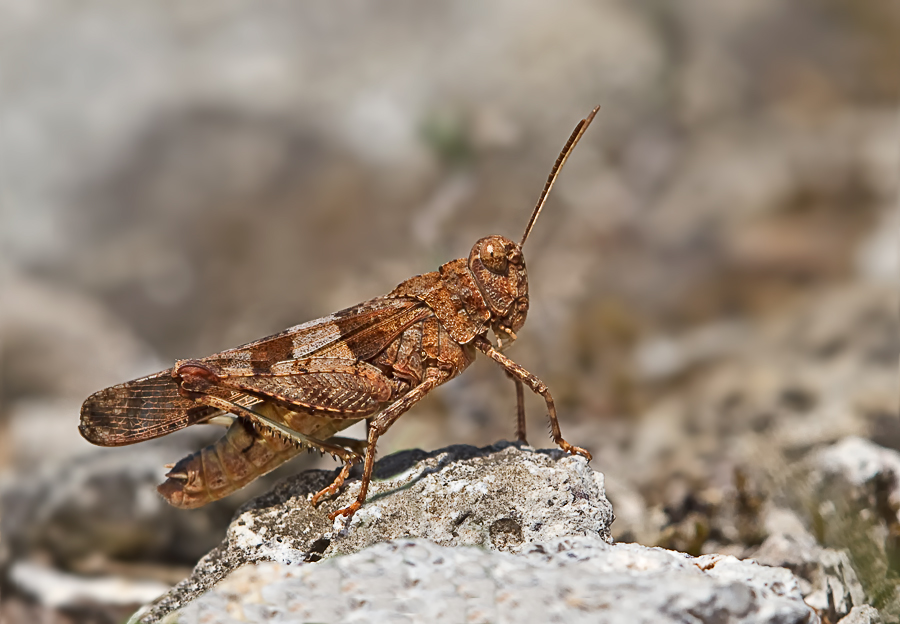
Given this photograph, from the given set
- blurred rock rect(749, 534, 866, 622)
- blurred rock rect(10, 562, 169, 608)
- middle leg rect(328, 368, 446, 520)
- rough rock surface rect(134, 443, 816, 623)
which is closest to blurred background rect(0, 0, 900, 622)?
blurred rock rect(10, 562, 169, 608)

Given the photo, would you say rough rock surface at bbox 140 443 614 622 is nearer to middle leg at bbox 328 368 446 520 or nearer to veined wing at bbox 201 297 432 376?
middle leg at bbox 328 368 446 520

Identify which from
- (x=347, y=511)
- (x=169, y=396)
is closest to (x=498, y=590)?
(x=347, y=511)

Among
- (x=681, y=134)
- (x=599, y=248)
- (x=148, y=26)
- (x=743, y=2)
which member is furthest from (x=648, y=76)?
(x=148, y=26)

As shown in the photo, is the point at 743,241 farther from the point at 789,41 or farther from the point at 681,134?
the point at 789,41

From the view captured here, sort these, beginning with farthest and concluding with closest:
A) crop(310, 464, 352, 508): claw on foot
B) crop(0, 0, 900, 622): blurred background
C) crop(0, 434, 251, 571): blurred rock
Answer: crop(0, 0, 900, 622): blurred background, crop(0, 434, 251, 571): blurred rock, crop(310, 464, 352, 508): claw on foot

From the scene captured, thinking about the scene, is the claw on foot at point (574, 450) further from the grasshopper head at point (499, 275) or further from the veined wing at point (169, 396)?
the veined wing at point (169, 396)

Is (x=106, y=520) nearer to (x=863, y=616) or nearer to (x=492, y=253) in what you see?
(x=492, y=253)
